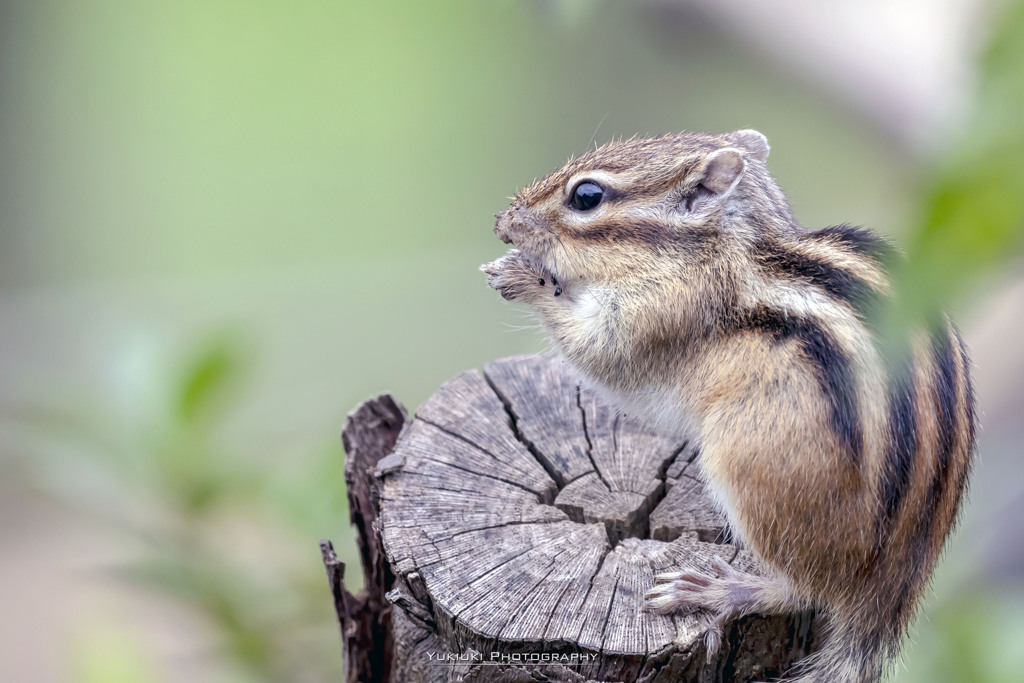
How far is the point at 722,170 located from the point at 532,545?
0.79m

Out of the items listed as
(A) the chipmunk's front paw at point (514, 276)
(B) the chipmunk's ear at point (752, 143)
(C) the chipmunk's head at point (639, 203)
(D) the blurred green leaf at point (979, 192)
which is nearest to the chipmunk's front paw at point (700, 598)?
(C) the chipmunk's head at point (639, 203)

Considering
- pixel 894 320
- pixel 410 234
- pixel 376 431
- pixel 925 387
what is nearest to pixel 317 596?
pixel 376 431

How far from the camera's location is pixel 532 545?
1.59m

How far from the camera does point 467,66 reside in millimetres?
5137

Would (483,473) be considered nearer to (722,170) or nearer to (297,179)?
(722,170)

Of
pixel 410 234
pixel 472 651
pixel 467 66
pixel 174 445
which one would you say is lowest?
pixel 472 651

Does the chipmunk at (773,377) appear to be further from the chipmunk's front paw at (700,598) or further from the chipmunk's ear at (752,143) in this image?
the chipmunk's ear at (752,143)

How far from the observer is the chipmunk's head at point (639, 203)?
1.76 m

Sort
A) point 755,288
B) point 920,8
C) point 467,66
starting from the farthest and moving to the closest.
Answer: point 467,66 < point 920,8 < point 755,288

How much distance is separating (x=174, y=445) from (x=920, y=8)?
2722 millimetres

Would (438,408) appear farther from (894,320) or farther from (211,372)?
(894,320)

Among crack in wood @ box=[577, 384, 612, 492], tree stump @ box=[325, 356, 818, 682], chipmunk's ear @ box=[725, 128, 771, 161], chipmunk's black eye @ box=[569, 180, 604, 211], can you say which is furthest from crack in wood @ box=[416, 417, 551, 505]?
chipmunk's ear @ box=[725, 128, 771, 161]

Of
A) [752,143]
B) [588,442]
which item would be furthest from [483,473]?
[752,143]

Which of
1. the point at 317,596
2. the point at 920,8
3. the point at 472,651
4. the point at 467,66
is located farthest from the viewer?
the point at 467,66
